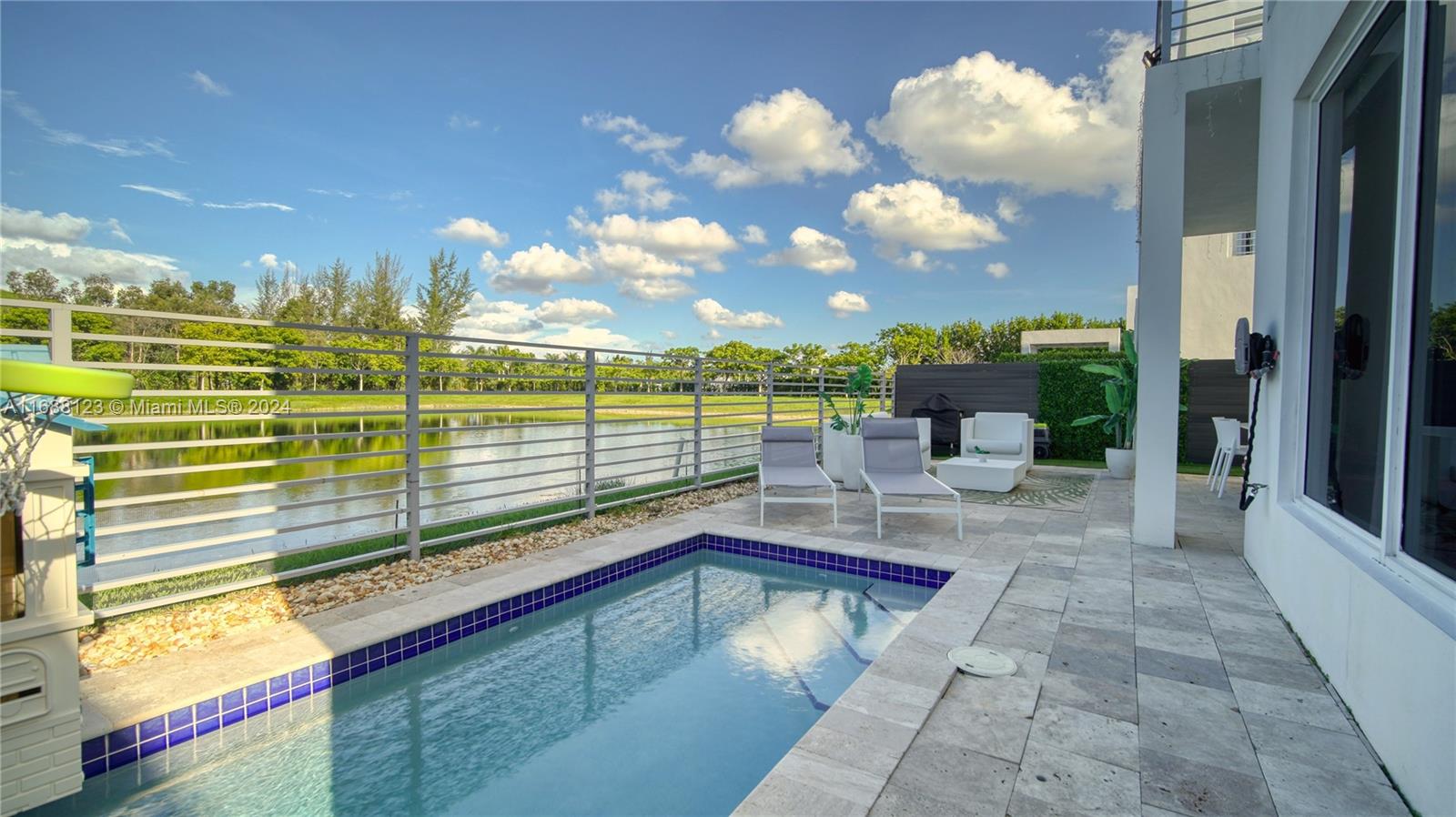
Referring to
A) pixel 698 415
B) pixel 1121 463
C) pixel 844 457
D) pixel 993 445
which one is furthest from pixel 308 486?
pixel 1121 463

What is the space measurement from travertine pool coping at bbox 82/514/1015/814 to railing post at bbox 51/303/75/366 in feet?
5.21

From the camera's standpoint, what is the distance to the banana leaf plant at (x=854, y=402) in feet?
29.4

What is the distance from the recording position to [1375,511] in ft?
8.84

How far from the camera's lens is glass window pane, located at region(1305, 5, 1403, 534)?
2.76 m

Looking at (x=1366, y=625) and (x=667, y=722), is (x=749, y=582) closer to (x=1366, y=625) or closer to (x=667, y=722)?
(x=667, y=722)

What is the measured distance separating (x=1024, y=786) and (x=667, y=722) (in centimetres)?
168

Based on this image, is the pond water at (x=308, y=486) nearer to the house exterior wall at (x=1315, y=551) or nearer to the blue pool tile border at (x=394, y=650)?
the blue pool tile border at (x=394, y=650)

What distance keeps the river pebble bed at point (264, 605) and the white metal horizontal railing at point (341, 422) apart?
118 mm

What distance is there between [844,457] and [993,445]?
10.9ft

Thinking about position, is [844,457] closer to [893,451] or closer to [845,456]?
A: [845,456]

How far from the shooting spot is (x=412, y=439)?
4.70 metres

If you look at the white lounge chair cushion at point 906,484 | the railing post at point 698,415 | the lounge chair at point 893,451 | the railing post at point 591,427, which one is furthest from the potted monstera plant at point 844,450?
the railing post at point 591,427

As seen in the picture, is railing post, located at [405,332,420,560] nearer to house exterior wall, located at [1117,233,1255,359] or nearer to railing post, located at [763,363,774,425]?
railing post, located at [763,363,774,425]

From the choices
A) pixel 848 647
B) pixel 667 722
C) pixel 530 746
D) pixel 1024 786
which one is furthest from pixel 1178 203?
pixel 530 746
